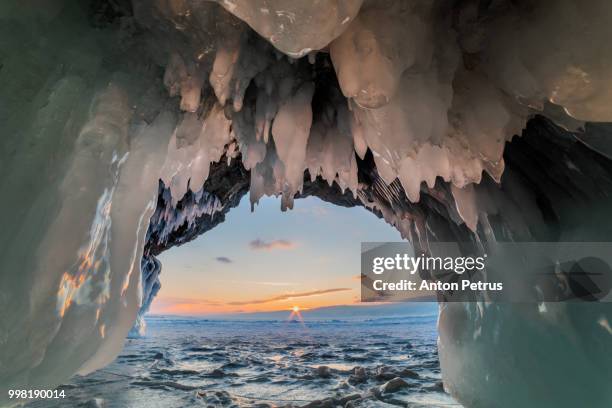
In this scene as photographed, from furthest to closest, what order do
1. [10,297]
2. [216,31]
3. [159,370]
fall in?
[159,370] → [216,31] → [10,297]

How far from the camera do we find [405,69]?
181 centimetres

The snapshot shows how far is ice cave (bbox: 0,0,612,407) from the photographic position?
1738mm

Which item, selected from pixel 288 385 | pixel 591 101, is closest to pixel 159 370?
pixel 288 385

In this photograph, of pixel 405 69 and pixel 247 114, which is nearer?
pixel 405 69

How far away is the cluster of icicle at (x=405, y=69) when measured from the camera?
5.38 feet

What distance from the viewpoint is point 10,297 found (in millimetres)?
1814

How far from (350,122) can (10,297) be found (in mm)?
2298

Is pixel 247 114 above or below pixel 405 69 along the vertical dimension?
above

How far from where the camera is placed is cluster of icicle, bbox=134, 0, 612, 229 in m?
1.64

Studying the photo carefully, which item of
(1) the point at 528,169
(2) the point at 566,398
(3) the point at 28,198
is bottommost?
(2) the point at 566,398

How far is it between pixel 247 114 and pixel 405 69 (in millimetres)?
1450

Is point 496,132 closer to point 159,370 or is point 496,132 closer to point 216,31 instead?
point 216,31

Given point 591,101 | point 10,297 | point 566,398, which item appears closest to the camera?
point 591,101

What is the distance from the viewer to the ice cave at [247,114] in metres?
1.74
